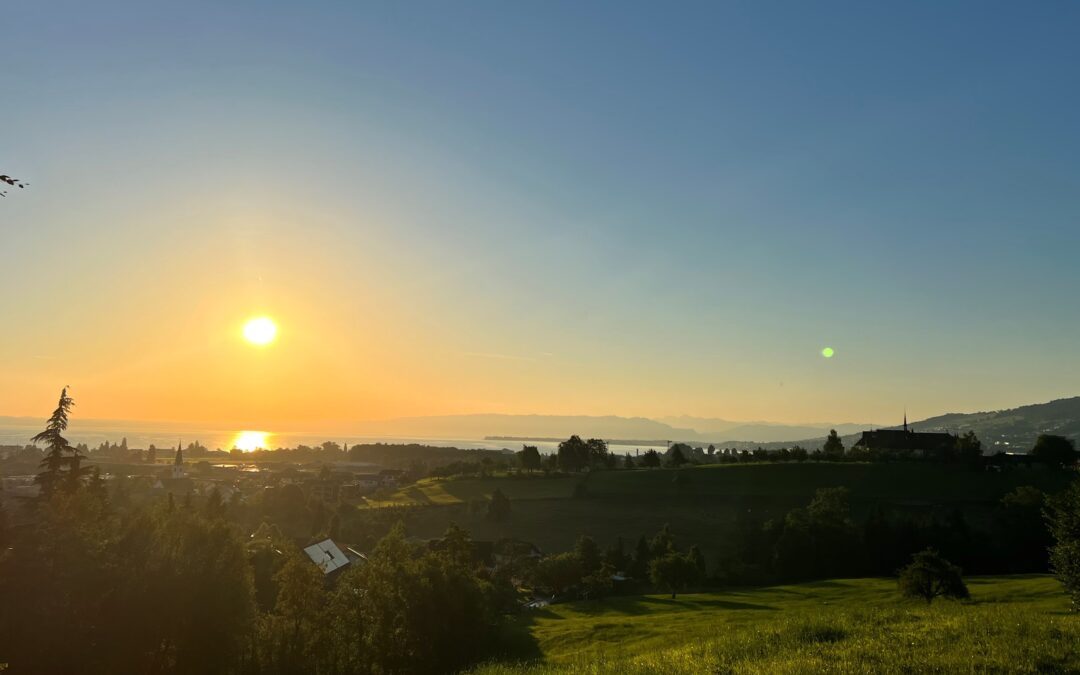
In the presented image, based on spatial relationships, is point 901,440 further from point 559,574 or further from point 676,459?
point 559,574

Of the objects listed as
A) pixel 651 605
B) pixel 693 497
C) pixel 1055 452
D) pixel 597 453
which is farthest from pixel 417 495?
pixel 1055 452

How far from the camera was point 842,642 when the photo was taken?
21.6m

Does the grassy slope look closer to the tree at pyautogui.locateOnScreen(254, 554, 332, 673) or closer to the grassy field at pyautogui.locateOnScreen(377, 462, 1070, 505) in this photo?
the grassy field at pyautogui.locateOnScreen(377, 462, 1070, 505)

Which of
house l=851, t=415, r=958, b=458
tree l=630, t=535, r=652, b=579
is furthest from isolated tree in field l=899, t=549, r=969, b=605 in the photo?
house l=851, t=415, r=958, b=458

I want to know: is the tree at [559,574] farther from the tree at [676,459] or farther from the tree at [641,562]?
the tree at [676,459]

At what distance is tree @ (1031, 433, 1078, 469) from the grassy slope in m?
10.9

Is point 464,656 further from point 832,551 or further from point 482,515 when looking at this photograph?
point 482,515

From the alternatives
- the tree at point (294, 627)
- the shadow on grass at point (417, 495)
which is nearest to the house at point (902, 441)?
the shadow on grass at point (417, 495)

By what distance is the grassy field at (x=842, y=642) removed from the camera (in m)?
17.5

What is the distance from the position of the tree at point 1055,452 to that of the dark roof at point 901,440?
1216 inches

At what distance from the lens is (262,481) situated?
643 ft

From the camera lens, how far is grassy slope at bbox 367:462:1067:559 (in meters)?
103

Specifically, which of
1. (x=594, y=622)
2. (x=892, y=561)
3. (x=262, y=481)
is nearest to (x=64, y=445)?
(x=594, y=622)

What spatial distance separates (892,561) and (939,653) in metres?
65.8
